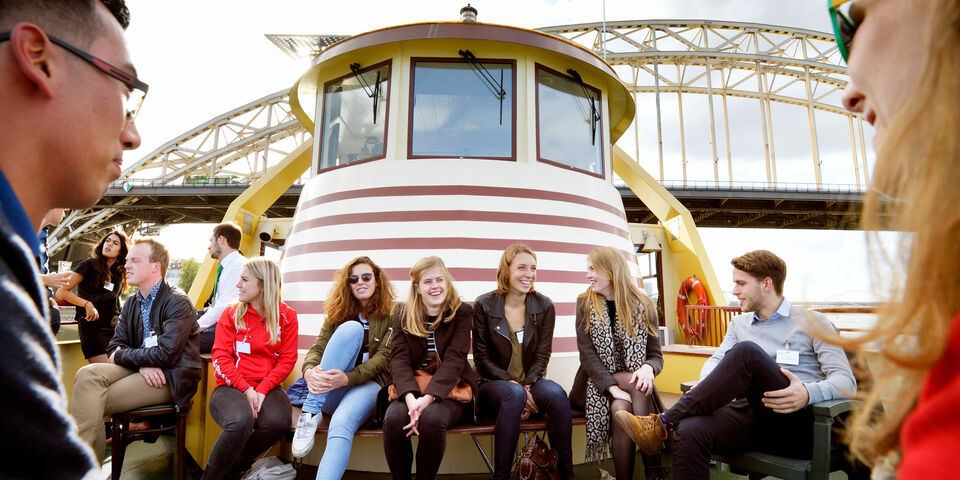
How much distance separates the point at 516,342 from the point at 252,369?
1.97m

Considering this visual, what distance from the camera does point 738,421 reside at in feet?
9.77

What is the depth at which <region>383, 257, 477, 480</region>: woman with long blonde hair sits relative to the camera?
3.36 metres

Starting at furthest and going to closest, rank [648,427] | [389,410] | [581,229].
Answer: [581,229] < [389,410] < [648,427]

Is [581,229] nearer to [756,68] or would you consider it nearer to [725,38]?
[756,68]

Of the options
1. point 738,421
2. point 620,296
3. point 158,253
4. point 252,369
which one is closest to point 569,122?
point 620,296

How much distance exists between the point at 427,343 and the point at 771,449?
7.54 ft

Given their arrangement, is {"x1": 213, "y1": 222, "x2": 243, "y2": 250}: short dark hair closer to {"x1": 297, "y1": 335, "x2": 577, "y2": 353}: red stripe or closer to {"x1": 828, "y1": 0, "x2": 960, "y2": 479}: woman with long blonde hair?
{"x1": 297, "y1": 335, "x2": 577, "y2": 353}: red stripe

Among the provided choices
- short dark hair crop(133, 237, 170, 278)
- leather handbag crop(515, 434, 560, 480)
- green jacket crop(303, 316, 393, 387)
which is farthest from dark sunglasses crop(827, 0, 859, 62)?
short dark hair crop(133, 237, 170, 278)

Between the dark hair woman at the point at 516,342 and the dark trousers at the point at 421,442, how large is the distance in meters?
0.48

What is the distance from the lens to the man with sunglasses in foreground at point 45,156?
0.60 metres

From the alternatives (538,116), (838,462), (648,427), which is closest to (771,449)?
(838,462)

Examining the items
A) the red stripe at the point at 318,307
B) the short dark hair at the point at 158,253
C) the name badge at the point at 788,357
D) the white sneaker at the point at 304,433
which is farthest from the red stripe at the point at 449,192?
the name badge at the point at 788,357

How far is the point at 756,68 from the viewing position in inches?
1436

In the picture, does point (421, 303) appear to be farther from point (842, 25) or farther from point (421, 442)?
point (842, 25)
